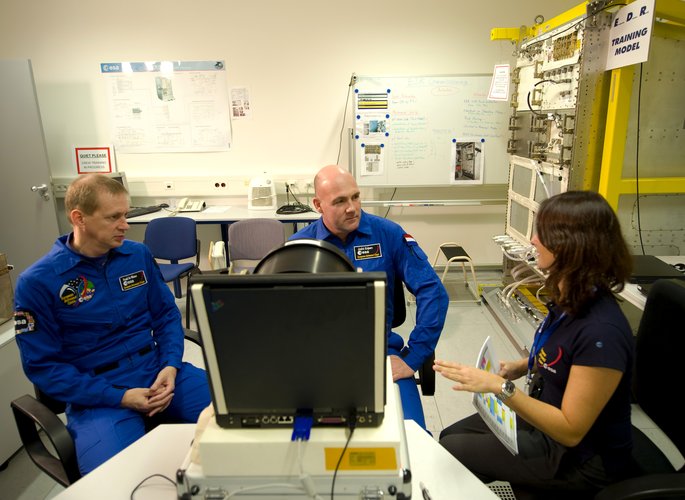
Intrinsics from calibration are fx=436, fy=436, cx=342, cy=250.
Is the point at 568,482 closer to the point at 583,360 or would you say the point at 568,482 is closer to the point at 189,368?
the point at 583,360

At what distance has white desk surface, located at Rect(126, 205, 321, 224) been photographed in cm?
348

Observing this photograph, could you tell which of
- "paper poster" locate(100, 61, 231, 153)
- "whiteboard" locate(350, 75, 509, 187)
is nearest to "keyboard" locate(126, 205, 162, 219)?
"paper poster" locate(100, 61, 231, 153)

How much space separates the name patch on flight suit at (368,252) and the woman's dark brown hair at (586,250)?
723mm

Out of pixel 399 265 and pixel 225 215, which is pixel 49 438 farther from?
pixel 225 215

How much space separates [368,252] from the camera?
1.75m

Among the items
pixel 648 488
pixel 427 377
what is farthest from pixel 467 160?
pixel 648 488

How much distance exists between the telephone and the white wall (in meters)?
0.22

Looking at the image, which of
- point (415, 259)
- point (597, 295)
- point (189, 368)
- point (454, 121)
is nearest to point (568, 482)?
point (597, 295)

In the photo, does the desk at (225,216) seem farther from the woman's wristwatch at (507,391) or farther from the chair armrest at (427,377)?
the woman's wristwatch at (507,391)

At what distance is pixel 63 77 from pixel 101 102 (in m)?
0.37

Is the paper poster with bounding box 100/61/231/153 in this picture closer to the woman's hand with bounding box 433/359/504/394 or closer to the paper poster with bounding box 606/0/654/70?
the paper poster with bounding box 606/0/654/70

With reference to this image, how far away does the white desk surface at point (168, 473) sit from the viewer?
3.09ft

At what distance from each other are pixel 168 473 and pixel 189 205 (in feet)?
10.3

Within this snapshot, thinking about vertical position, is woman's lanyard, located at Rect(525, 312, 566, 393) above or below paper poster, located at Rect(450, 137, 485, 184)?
below
